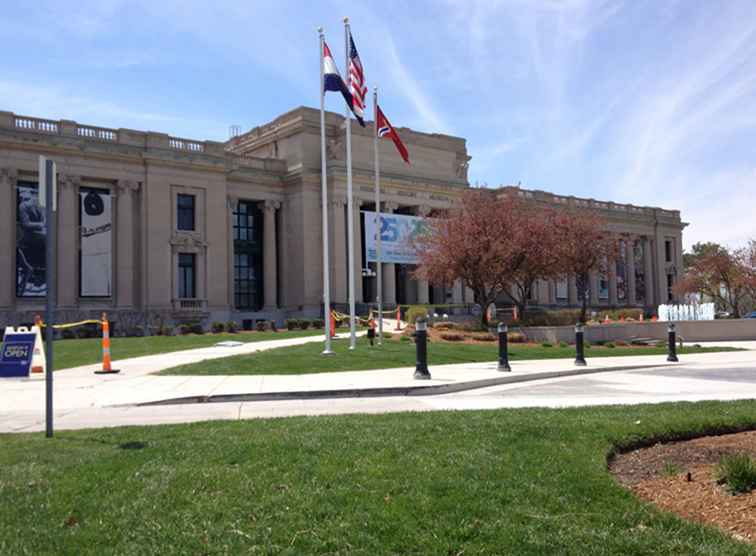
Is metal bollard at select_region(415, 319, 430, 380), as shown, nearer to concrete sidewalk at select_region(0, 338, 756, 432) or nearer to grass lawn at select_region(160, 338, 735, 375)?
concrete sidewalk at select_region(0, 338, 756, 432)

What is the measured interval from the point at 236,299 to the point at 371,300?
11854 mm

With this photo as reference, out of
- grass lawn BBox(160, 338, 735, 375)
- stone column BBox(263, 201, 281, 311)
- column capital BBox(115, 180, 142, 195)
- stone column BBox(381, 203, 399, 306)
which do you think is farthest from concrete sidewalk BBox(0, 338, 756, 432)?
stone column BBox(381, 203, 399, 306)

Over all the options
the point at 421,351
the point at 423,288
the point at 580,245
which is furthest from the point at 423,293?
the point at 421,351

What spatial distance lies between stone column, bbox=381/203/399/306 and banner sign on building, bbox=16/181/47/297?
2642cm

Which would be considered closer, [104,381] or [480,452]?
[480,452]

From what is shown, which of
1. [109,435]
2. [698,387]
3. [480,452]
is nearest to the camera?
[480,452]

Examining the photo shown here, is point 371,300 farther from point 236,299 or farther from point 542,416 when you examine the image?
point 542,416

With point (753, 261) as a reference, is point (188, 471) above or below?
below

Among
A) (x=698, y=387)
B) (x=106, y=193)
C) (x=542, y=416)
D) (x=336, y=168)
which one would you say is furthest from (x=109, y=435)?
(x=336, y=168)

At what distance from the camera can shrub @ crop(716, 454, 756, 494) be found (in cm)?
570

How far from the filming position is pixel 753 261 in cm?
5719

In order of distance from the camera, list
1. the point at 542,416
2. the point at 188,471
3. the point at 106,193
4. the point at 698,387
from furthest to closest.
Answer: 1. the point at 106,193
2. the point at 698,387
3. the point at 542,416
4. the point at 188,471

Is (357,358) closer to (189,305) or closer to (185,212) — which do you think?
(189,305)

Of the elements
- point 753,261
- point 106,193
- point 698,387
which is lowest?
point 698,387
